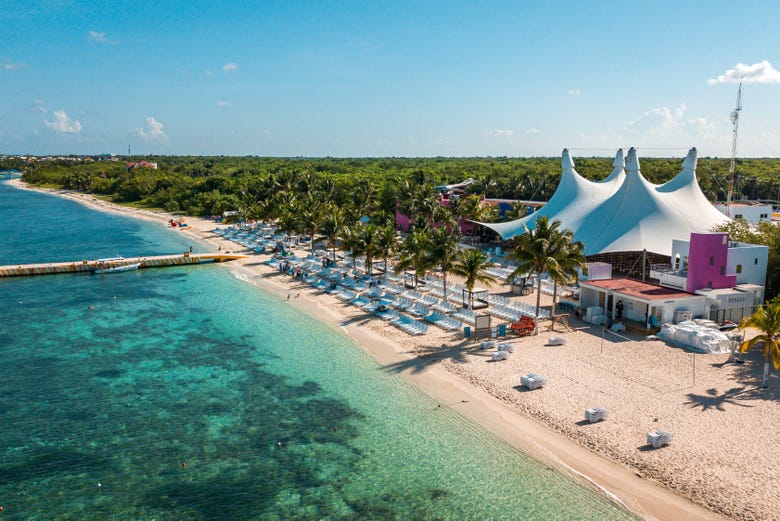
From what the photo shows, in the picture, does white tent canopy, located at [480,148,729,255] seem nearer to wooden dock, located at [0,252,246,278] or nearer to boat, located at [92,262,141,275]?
wooden dock, located at [0,252,246,278]

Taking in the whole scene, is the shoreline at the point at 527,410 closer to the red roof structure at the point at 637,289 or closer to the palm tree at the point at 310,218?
the red roof structure at the point at 637,289

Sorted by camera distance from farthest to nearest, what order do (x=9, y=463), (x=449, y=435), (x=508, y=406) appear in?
1. (x=508, y=406)
2. (x=449, y=435)
3. (x=9, y=463)

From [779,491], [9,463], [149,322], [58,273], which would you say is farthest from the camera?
[58,273]

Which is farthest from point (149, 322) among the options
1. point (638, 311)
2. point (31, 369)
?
point (638, 311)

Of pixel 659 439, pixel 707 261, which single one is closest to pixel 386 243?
pixel 707 261

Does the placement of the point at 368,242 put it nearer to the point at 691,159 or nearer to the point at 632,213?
the point at 632,213

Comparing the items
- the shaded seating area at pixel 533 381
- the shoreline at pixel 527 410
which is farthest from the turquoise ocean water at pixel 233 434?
the shaded seating area at pixel 533 381

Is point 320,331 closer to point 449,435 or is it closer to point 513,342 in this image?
point 513,342
